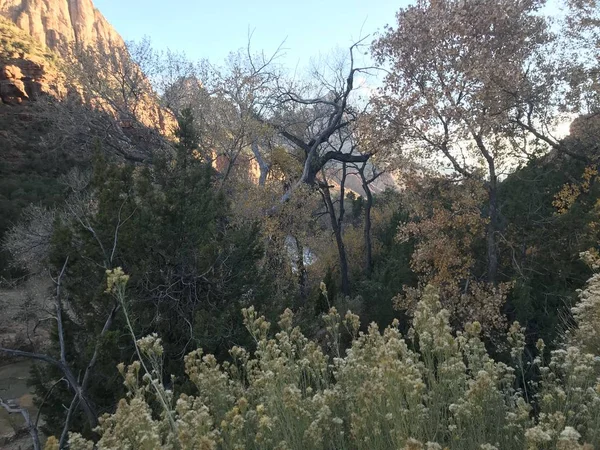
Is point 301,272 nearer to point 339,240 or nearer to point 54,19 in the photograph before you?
point 339,240

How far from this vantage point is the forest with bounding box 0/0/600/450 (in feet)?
8.59

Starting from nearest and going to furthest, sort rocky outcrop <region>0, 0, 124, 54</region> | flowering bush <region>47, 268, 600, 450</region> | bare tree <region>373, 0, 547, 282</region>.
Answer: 1. flowering bush <region>47, 268, 600, 450</region>
2. bare tree <region>373, 0, 547, 282</region>
3. rocky outcrop <region>0, 0, 124, 54</region>

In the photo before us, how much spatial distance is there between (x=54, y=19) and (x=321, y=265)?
63168mm

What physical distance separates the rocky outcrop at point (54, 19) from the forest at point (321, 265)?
118 feet

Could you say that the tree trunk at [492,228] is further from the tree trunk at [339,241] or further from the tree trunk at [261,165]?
the tree trunk at [261,165]

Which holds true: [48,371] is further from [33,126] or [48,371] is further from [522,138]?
[33,126]

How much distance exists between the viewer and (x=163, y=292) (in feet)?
22.6

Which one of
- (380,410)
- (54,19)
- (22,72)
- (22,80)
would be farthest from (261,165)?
(54,19)

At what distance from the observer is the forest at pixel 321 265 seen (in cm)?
262

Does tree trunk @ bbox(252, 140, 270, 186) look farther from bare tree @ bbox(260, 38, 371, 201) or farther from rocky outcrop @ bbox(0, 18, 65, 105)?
rocky outcrop @ bbox(0, 18, 65, 105)

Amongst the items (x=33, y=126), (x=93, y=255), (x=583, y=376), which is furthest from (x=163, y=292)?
(x=33, y=126)

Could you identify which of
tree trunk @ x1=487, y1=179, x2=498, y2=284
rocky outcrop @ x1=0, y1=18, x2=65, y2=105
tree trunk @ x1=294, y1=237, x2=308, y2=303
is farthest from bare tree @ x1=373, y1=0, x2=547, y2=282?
rocky outcrop @ x1=0, y1=18, x2=65, y2=105

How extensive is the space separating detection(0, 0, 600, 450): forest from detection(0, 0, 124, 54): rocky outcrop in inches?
1415

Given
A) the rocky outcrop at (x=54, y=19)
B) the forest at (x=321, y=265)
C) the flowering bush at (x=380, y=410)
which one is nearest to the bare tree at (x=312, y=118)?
the forest at (x=321, y=265)
